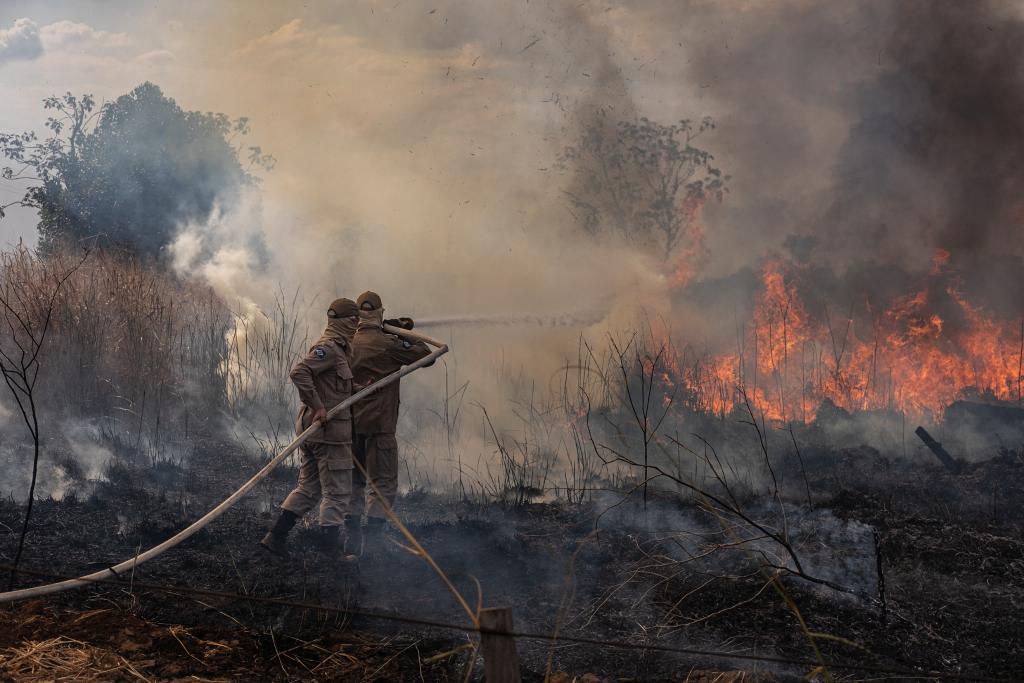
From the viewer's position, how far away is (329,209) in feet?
74.5

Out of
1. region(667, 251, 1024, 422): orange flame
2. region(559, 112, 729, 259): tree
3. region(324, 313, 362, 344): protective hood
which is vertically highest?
region(559, 112, 729, 259): tree

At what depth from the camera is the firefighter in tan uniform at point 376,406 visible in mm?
7914

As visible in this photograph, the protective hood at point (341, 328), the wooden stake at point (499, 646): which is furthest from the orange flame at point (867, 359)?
the wooden stake at point (499, 646)

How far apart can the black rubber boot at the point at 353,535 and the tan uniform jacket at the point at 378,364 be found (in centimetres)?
92

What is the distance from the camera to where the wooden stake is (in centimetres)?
354

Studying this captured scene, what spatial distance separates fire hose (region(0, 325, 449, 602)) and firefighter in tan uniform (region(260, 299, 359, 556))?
17 centimetres

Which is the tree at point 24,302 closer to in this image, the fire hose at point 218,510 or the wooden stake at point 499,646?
the fire hose at point 218,510

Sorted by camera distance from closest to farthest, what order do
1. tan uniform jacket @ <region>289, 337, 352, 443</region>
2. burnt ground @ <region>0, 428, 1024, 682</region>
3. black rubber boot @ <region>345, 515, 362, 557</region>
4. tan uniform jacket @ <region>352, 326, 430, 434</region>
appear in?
1. burnt ground @ <region>0, 428, 1024, 682</region>
2. tan uniform jacket @ <region>289, 337, 352, 443</region>
3. black rubber boot @ <region>345, 515, 362, 557</region>
4. tan uniform jacket @ <region>352, 326, 430, 434</region>

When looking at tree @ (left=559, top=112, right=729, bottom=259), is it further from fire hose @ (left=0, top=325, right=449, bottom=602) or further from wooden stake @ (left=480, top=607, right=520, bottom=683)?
wooden stake @ (left=480, top=607, right=520, bottom=683)

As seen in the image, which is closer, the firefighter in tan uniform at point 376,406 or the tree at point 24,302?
the firefighter in tan uniform at point 376,406

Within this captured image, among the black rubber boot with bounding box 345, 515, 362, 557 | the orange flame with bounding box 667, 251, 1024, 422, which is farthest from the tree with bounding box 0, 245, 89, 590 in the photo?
the orange flame with bounding box 667, 251, 1024, 422

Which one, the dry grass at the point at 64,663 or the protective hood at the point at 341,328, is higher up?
the protective hood at the point at 341,328

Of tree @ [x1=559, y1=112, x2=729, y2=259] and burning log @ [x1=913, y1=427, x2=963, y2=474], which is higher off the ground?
tree @ [x1=559, y1=112, x2=729, y2=259]

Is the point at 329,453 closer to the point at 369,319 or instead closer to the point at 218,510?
the point at 369,319
